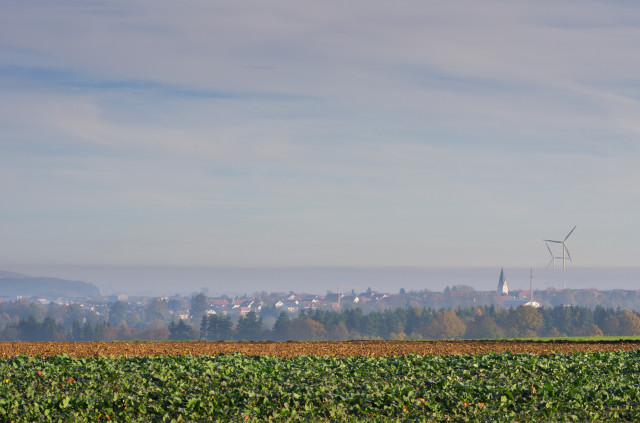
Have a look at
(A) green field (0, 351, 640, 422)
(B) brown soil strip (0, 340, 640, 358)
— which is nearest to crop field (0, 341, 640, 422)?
(A) green field (0, 351, 640, 422)

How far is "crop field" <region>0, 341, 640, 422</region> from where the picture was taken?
21.6m

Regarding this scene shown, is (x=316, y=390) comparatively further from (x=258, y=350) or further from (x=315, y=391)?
(x=258, y=350)

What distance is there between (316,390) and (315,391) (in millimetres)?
60

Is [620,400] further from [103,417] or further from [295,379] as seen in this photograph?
[103,417]

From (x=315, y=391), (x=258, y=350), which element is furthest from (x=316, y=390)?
(x=258, y=350)

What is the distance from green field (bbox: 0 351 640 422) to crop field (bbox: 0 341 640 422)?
35 mm

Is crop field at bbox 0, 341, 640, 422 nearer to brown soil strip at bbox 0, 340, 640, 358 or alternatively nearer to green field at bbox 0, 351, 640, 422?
green field at bbox 0, 351, 640, 422

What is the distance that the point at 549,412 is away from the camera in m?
22.1

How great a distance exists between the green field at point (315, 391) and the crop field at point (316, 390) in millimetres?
35

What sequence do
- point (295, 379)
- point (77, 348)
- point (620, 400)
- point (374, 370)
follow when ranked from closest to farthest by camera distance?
point (620, 400), point (295, 379), point (374, 370), point (77, 348)

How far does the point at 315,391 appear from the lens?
23.2 metres

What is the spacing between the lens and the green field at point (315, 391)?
21.6m

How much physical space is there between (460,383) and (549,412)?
3.09 metres

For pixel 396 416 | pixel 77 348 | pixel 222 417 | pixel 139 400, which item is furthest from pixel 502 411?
pixel 77 348
